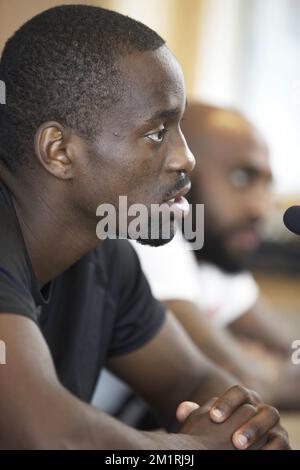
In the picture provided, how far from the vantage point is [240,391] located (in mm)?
878

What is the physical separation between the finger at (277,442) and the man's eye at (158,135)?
1.09ft

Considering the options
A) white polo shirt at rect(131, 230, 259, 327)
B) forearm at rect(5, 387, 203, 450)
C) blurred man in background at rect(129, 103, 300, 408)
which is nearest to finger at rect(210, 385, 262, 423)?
forearm at rect(5, 387, 203, 450)

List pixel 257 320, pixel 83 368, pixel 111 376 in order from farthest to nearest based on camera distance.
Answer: pixel 257 320, pixel 111 376, pixel 83 368

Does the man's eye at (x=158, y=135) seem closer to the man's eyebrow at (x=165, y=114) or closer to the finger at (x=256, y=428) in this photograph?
the man's eyebrow at (x=165, y=114)

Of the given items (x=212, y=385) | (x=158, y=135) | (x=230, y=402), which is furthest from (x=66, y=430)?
(x=212, y=385)

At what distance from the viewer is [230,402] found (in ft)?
2.84

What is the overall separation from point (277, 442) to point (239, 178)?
3.16 feet

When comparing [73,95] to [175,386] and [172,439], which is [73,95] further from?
[175,386]

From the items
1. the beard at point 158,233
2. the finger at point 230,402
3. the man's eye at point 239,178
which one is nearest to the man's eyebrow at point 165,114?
the beard at point 158,233

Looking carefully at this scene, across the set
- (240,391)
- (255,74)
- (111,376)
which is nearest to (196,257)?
(111,376)

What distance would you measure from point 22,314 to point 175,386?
1.45 ft

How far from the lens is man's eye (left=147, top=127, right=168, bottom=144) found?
2.83 feet

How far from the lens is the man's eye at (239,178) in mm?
1755

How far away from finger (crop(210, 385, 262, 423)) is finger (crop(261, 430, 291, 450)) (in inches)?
1.6
